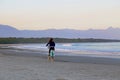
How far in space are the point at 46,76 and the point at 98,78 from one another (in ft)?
7.89

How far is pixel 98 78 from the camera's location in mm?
16375

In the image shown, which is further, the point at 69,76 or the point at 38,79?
the point at 69,76

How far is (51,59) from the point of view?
29.1m

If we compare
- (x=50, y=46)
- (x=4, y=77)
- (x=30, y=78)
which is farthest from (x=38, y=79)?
(x=50, y=46)

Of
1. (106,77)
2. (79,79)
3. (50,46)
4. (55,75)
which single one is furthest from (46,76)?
(50,46)

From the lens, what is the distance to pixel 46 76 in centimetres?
1681

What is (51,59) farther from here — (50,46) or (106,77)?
(106,77)

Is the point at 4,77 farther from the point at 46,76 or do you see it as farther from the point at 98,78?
the point at 98,78

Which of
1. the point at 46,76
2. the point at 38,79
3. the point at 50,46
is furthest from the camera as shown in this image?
the point at 50,46

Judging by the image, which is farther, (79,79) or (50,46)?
(50,46)

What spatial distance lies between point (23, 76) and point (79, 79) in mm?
2676

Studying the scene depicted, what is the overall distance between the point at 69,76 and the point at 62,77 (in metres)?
0.54

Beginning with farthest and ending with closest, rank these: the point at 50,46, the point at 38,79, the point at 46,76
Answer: the point at 50,46
the point at 46,76
the point at 38,79

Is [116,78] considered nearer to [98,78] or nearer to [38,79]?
[98,78]
